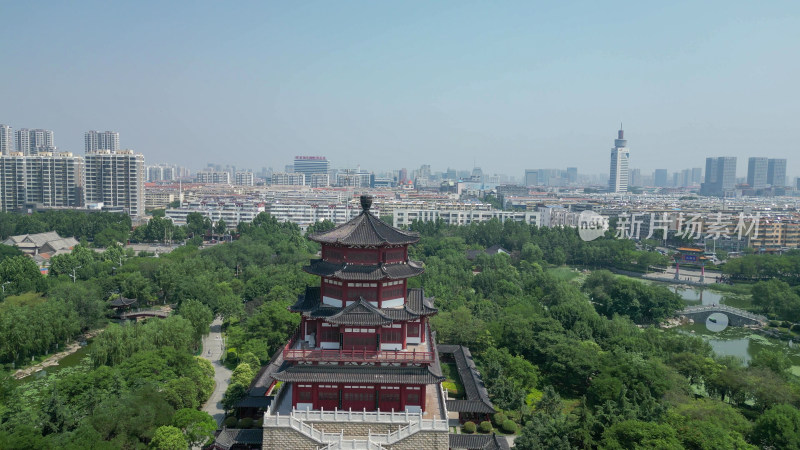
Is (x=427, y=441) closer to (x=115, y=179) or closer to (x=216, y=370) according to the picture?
(x=216, y=370)

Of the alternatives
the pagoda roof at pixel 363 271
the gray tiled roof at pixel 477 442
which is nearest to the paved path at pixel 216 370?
the pagoda roof at pixel 363 271

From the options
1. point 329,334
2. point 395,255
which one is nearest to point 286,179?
point 395,255

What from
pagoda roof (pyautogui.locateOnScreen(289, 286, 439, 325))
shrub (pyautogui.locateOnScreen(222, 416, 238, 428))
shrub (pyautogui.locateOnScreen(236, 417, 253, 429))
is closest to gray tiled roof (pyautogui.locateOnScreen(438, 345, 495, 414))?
pagoda roof (pyautogui.locateOnScreen(289, 286, 439, 325))

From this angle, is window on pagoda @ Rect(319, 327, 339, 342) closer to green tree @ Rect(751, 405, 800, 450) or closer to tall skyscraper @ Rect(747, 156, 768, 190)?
green tree @ Rect(751, 405, 800, 450)

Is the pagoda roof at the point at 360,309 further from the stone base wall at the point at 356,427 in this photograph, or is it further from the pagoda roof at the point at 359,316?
the stone base wall at the point at 356,427

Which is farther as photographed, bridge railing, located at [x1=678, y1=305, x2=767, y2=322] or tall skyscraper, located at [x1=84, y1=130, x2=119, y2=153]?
tall skyscraper, located at [x1=84, y1=130, x2=119, y2=153]

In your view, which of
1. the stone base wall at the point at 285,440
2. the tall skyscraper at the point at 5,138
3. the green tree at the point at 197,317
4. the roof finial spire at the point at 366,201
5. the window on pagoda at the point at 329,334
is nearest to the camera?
the stone base wall at the point at 285,440

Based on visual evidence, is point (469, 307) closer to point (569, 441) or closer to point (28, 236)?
point (569, 441)

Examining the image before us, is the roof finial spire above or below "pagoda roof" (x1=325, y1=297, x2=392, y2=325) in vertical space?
above
